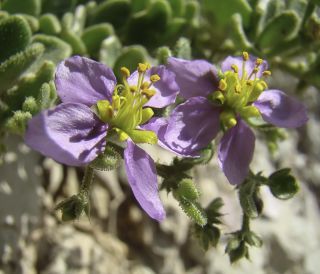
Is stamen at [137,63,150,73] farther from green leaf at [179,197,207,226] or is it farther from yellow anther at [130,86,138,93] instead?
green leaf at [179,197,207,226]

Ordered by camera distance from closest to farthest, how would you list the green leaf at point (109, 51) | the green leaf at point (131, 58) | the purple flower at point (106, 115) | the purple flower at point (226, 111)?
the purple flower at point (106, 115) → the purple flower at point (226, 111) → the green leaf at point (131, 58) → the green leaf at point (109, 51)

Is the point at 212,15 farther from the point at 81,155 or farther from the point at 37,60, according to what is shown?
the point at 81,155

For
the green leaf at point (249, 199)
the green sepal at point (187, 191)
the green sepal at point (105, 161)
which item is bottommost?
the green leaf at point (249, 199)

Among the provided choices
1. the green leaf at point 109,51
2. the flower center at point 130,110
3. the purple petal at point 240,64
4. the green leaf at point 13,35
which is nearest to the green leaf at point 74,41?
the green leaf at point 109,51

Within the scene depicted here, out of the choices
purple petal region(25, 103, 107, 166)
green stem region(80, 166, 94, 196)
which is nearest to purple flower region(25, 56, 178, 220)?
purple petal region(25, 103, 107, 166)

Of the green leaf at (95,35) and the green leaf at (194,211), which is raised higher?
the green leaf at (95,35)

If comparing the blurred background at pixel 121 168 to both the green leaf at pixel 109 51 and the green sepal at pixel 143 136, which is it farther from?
the green sepal at pixel 143 136

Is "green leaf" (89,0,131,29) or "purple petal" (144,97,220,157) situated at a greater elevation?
"green leaf" (89,0,131,29)
